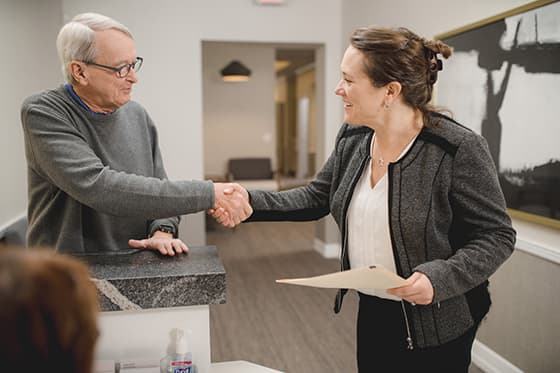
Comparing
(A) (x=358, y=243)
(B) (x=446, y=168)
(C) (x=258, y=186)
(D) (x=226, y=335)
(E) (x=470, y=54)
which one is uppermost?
(E) (x=470, y=54)

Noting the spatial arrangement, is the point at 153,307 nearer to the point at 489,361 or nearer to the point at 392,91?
the point at 392,91

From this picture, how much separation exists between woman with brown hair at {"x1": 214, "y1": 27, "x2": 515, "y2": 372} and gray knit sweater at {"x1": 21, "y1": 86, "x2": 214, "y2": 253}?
0.27 meters

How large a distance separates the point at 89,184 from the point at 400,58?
868 mm

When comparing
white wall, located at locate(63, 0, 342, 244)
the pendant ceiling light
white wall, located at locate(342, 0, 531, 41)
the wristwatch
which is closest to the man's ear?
the wristwatch

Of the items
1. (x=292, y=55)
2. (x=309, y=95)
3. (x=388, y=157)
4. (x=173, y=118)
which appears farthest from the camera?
(x=309, y=95)

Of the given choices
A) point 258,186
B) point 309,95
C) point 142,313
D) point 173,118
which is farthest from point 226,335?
point 309,95

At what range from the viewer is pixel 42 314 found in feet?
1.47

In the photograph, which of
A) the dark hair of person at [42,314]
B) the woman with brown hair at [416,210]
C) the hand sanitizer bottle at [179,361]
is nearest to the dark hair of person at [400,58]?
the woman with brown hair at [416,210]

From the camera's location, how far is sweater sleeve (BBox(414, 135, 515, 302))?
4.08 ft

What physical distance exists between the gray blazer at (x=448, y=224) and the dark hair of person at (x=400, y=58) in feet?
0.33

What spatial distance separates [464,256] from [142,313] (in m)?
0.79

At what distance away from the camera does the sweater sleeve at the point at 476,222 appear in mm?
1242

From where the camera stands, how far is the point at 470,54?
294 centimetres

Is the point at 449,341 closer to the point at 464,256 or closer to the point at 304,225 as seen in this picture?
the point at 464,256
